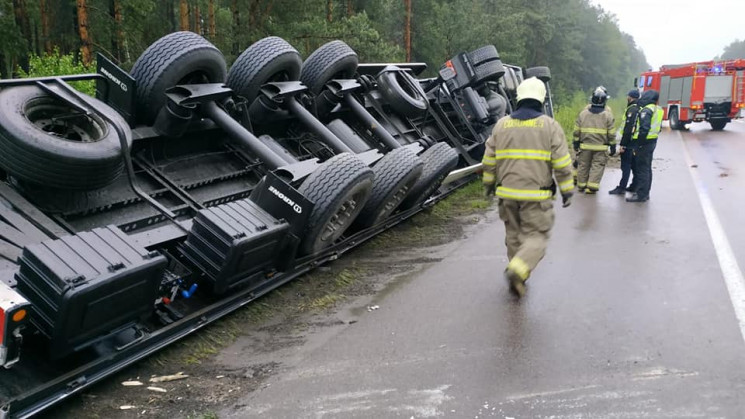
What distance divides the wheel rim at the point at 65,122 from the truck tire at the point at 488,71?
6658 millimetres

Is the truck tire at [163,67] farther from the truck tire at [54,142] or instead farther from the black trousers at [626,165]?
the black trousers at [626,165]

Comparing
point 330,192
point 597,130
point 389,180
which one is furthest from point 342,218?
point 597,130

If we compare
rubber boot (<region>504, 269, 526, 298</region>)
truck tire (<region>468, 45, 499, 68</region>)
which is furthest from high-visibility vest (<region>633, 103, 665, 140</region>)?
rubber boot (<region>504, 269, 526, 298</region>)

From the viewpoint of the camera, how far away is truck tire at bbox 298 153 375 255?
466 cm

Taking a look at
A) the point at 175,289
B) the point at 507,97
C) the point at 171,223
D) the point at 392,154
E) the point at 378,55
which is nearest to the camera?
the point at 175,289

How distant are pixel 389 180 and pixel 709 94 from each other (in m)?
21.0

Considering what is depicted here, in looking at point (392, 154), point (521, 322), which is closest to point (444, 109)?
point (392, 154)

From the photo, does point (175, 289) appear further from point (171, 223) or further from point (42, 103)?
point (42, 103)

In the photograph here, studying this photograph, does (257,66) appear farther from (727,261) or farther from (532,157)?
(727,261)

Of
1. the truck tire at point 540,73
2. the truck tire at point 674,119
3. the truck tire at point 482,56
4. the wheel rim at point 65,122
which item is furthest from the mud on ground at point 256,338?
the truck tire at point 674,119

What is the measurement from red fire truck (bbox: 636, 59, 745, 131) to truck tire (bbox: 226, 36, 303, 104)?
66.9 ft

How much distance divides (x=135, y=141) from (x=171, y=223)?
981 millimetres

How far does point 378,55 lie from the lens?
21203 millimetres

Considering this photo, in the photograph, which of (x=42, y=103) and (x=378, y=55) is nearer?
(x=42, y=103)
